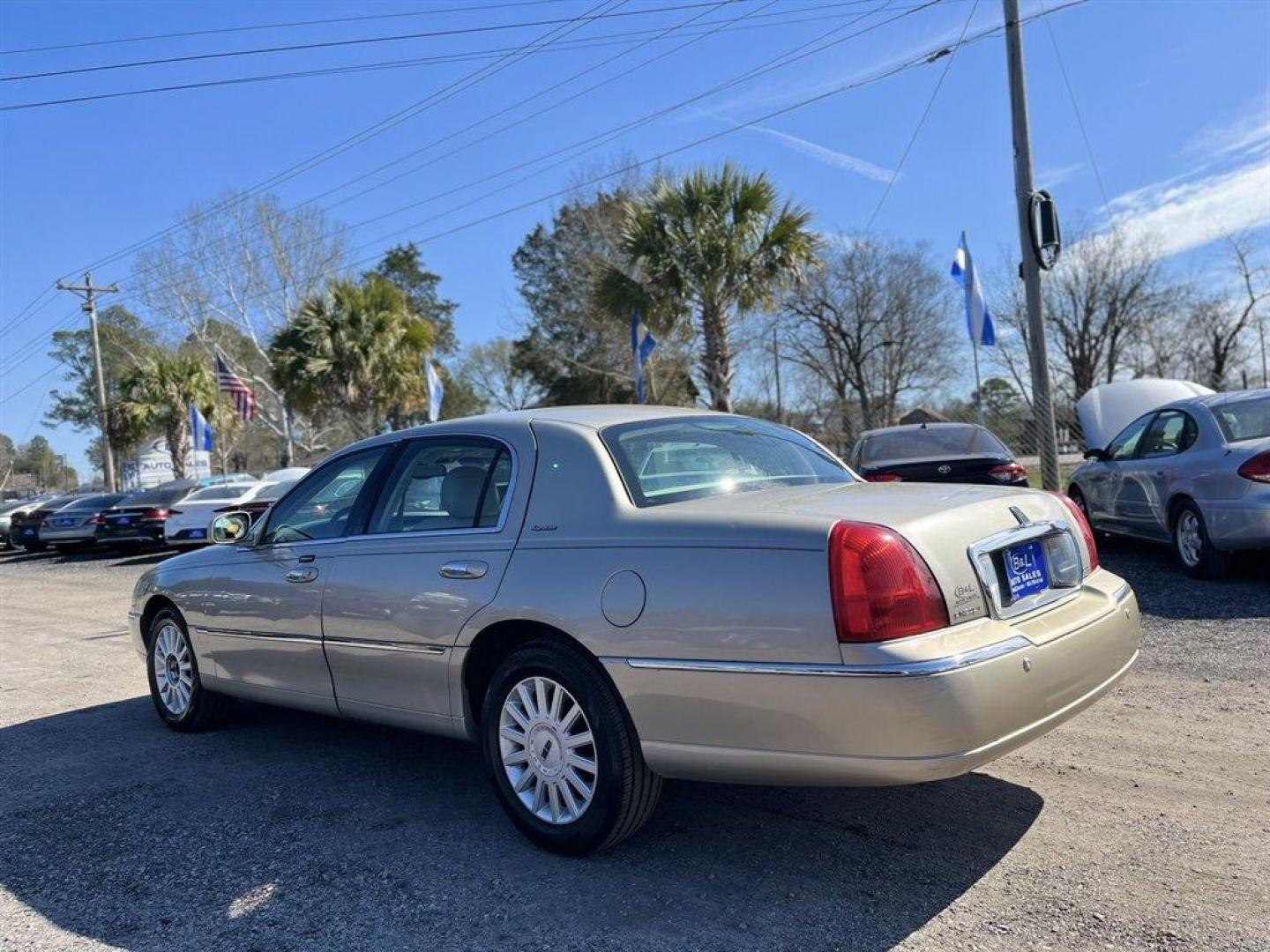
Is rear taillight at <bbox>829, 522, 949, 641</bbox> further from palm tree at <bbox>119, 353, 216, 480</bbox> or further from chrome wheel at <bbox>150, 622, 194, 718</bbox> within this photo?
palm tree at <bbox>119, 353, 216, 480</bbox>

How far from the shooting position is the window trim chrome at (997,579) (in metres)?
3.20

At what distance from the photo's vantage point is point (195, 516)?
58.2 ft

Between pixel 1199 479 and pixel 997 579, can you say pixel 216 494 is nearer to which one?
pixel 1199 479

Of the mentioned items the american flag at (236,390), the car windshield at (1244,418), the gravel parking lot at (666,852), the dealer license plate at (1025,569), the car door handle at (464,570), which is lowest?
the gravel parking lot at (666,852)

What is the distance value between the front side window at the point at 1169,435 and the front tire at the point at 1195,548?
52 centimetres

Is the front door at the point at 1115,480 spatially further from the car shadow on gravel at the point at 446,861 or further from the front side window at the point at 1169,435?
the car shadow on gravel at the point at 446,861

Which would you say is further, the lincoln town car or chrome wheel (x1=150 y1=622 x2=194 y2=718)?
chrome wheel (x1=150 y1=622 x2=194 y2=718)

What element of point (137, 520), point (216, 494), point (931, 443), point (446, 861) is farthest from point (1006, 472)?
point (137, 520)

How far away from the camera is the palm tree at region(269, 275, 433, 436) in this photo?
2395cm

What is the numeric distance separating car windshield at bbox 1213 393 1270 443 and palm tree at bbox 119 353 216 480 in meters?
31.1

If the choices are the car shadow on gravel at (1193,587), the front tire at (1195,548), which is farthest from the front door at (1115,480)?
the front tire at (1195,548)

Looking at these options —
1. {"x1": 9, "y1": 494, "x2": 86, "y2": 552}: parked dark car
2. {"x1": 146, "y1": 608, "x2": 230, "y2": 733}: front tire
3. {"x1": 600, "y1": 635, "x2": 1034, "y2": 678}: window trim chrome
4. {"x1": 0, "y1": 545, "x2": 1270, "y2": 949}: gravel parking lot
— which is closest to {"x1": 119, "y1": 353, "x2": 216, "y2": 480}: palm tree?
{"x1": 9, "y1": 494, "x2": 86, "y2": 552}: parked dark car

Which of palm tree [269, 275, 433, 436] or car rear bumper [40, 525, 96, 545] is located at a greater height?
palm tree [269, 275, 433, 436]

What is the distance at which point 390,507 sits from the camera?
14.4 feet
